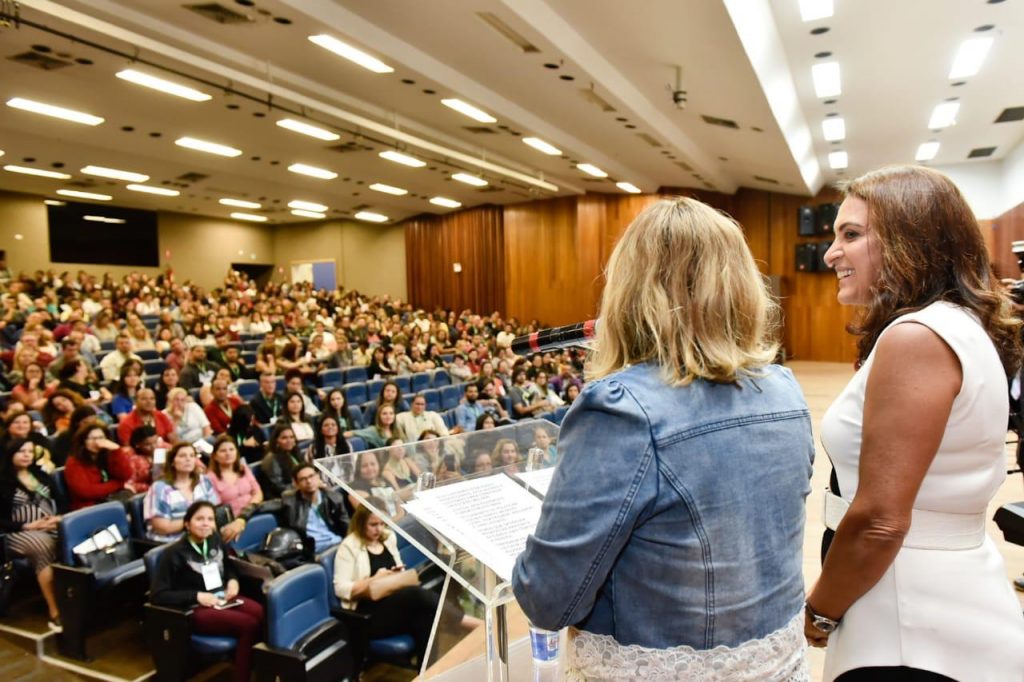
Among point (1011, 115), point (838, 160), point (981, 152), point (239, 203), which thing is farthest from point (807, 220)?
point (239, 203)

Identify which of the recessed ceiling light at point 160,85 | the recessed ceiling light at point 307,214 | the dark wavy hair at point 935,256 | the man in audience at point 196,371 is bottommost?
the man in audience at point 196,371

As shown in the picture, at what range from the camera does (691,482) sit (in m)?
0.87

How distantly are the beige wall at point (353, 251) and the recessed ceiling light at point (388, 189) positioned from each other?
189 inches

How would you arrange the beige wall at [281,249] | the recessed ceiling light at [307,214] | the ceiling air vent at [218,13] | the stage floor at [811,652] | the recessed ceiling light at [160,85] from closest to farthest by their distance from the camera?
the stage floor at [811,652] < the ceiling air vent at [218,13] < the recessed ceiling light at [160,85] < the beige wall at [281,249] < the recessed ceiling light at [307,214]

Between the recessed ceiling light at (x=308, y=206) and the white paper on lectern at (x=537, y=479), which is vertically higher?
the recessed ceiling light at (x=308, y=206)

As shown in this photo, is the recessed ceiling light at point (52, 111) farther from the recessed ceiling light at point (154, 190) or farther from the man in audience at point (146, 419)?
the recessed ceiling light at point (154, 190)

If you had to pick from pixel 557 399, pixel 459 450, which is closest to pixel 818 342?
pixel 557 399

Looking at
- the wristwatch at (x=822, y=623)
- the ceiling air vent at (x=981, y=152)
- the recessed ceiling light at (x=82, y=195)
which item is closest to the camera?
the wristwatch at (x=822, y=623)

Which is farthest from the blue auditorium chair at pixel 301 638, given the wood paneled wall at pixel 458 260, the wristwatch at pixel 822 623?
the wood paneled wall at pixel 458 260

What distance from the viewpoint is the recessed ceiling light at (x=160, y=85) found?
742cm

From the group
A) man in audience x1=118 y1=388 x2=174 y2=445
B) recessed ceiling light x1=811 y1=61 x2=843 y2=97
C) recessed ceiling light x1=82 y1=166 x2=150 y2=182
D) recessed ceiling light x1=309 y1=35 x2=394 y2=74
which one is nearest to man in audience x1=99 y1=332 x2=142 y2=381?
man in audience x1=118 y1=388 x2=174 y2=445

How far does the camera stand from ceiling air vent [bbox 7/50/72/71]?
679cm

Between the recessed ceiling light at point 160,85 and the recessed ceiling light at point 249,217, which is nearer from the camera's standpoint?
the recessed ceiling light at point 160,85

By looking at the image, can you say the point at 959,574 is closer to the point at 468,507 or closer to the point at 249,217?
the point at 468,507
